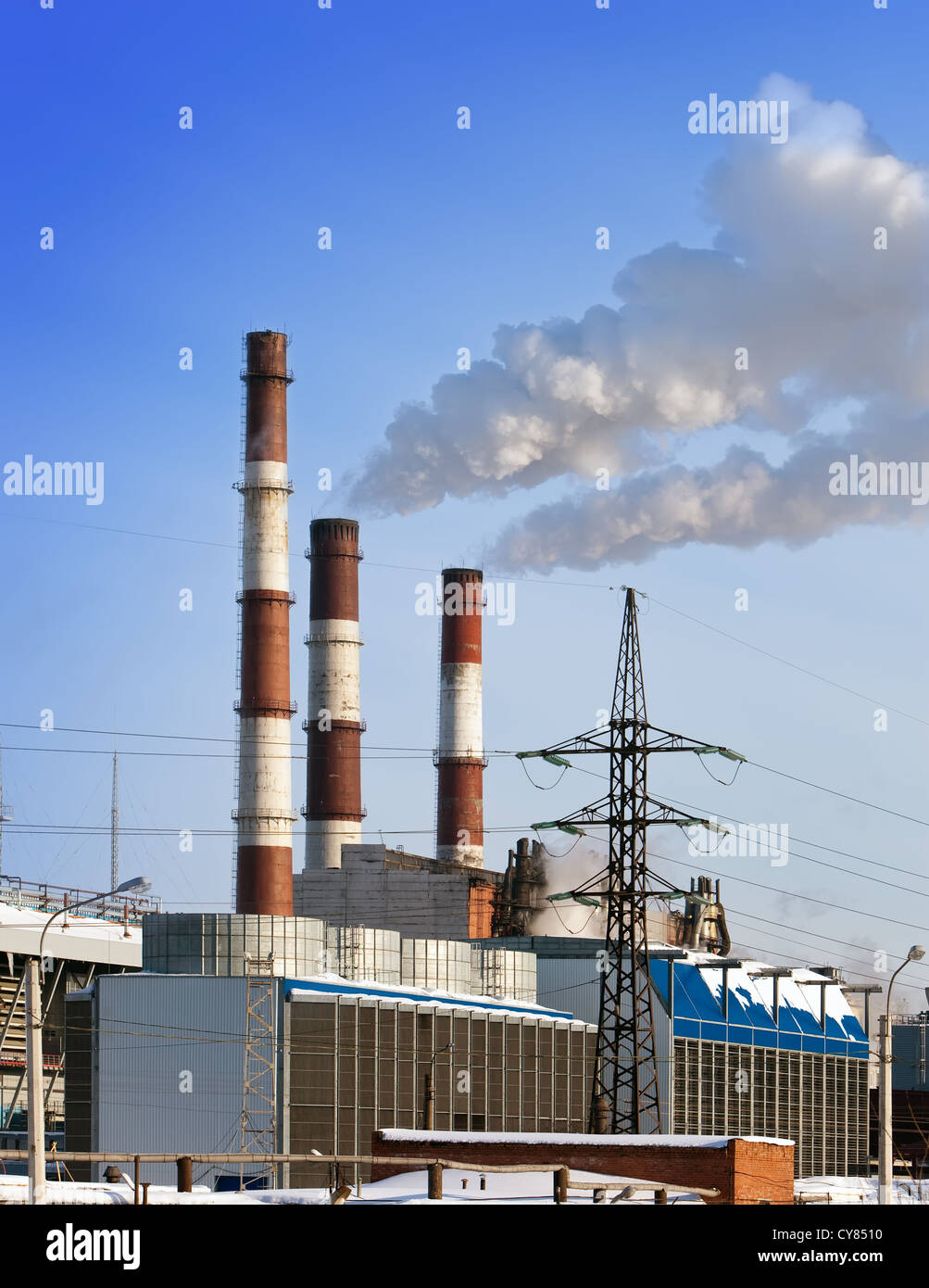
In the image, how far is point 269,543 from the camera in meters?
65.2

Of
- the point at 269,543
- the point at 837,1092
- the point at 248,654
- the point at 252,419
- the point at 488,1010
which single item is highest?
the point at 252,419

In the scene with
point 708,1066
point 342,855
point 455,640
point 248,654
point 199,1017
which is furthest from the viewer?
point 455,640

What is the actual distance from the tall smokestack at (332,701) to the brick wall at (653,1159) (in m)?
41.6

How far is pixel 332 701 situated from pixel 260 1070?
31564mm

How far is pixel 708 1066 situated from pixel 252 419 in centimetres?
2984

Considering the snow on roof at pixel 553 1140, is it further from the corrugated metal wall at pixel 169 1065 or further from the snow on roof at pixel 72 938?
the snow on roof at pixel 72 938

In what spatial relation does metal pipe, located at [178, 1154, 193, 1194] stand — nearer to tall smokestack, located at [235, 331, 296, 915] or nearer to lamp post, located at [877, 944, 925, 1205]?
lamp post, located at [877, 944, 925, 1205]

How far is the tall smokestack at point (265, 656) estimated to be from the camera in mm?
63875

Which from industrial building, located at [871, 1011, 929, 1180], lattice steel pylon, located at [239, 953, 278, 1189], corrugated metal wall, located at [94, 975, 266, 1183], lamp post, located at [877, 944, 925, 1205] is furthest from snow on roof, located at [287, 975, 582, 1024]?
industrial building, located at [871, 1011, 929, 1180]

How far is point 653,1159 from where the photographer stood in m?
31.8

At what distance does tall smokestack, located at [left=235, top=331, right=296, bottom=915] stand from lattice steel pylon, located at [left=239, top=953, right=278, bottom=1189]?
733 inches

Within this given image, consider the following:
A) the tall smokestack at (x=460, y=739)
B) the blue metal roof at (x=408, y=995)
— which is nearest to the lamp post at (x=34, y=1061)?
the blue metal roof at (x=408, y=995)

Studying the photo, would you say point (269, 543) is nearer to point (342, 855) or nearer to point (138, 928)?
point (342, 855)
